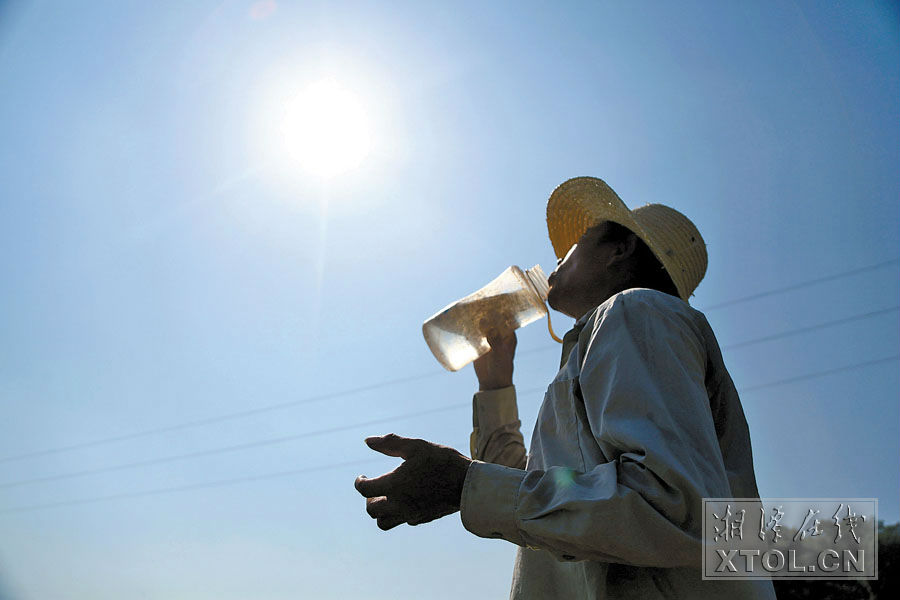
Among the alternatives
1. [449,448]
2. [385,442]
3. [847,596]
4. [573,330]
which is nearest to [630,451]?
[449,448]

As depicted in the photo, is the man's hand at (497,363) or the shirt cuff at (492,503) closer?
the shirt cuff at (492,503)

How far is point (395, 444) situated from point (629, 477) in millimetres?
482

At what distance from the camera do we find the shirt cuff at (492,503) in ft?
4.40

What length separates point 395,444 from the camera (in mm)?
1460

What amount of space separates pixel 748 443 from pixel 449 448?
91cm

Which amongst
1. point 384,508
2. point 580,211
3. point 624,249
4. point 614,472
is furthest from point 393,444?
point 580,211

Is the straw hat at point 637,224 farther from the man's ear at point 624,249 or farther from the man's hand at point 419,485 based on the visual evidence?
the man's hand at point 419,485

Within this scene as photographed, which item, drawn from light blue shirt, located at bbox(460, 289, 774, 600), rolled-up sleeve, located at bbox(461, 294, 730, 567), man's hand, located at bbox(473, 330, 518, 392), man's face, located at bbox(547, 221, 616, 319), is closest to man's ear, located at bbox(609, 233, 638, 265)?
man's face, located at bbox(547, 221, 616, 319)

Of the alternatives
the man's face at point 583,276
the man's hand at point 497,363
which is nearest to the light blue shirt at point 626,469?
the man's face at point 583,276

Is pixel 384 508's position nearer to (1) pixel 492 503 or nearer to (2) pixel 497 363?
(1) pixel 492 503

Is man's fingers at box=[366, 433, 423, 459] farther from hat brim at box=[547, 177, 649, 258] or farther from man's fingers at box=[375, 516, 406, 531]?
hat brim at box=[547, 177, 649, 258]

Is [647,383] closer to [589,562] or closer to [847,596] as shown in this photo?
[589,562]

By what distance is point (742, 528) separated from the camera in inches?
57.4

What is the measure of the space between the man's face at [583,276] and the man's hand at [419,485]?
3.57ft
